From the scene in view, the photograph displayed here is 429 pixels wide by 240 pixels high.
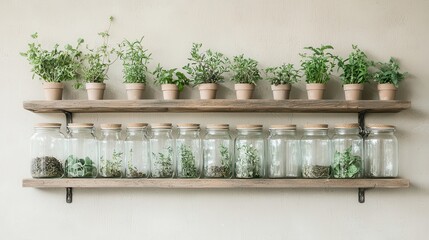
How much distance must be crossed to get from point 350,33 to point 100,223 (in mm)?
1583

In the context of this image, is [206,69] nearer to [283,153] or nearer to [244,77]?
[244,77]

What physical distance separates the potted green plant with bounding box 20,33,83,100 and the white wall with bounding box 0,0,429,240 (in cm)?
10

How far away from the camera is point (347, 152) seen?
96.6 inches

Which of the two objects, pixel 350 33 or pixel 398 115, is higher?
pixel 350 33

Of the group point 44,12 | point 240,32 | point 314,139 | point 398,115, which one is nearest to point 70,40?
point 44,12

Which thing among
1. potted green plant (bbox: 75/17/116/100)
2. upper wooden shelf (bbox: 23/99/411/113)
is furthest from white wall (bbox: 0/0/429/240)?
upper wooden shelf (bbox: 23/99/411/113)

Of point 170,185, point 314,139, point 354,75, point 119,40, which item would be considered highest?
point 119,40

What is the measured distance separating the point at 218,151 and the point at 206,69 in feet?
1.35

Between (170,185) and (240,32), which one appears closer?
(170,185)

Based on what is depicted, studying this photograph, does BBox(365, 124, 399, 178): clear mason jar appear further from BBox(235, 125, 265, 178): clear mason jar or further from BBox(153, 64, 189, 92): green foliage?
BBox(153, 64, 189, 92): green foliage

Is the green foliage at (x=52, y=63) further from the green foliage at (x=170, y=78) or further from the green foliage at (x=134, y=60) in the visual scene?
the green foliage at (x=170, y=78)

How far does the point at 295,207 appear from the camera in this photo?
262 cm

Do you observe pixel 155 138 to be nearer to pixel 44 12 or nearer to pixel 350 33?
pixel 44 12

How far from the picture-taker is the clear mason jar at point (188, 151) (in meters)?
2.46
